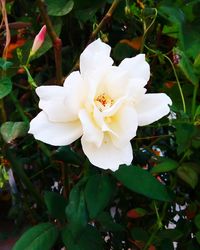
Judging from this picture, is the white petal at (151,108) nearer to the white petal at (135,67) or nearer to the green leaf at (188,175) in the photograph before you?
the white petal at (135,67)

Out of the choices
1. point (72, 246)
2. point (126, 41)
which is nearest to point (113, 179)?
point (72, 246)

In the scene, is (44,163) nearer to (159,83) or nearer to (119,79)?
(159,83)

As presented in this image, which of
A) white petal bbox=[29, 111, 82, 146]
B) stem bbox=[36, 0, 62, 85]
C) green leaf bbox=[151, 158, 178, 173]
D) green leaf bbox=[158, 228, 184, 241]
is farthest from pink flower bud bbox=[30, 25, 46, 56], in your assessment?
green leaf bbox=[158, 228, 184, 241]

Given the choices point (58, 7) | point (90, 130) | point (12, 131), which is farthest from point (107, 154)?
point (58, 7)

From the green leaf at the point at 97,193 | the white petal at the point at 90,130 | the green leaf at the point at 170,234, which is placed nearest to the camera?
the white petal at the point at 90,130

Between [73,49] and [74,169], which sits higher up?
[73,49]

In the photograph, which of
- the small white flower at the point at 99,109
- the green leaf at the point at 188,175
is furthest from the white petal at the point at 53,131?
the green leaf at the point at 188,175
